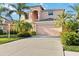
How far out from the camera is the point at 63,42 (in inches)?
442

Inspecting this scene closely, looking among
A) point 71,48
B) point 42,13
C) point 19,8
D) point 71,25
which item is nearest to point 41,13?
point 42,13

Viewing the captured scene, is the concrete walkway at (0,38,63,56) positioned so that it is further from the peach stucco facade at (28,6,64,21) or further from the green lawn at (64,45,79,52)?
the peach stucco facade at (28,6,64,21)

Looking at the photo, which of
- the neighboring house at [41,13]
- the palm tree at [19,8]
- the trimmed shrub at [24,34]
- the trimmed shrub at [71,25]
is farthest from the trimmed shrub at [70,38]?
the palm tree at [19,8]

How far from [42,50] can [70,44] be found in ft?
5.34

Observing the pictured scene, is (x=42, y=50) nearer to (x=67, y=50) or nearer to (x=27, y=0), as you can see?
(x=67, y=50)

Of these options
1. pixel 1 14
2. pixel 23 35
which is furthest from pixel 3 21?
pixel 23 35

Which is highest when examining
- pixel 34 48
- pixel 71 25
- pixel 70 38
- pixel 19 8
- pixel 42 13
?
pixel 19 8

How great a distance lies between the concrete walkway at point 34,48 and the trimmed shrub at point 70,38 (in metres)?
0.31

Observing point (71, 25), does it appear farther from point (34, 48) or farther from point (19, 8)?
point (19, 8)

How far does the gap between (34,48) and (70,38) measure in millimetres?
1764

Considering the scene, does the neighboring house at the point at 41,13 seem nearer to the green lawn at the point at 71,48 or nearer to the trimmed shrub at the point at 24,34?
the trimmed shrub at the point at 24,34

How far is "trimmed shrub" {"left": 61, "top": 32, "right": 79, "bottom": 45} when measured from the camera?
36.0 ft

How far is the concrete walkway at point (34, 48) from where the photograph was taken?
9.71 m

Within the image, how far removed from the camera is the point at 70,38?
36.6ft
